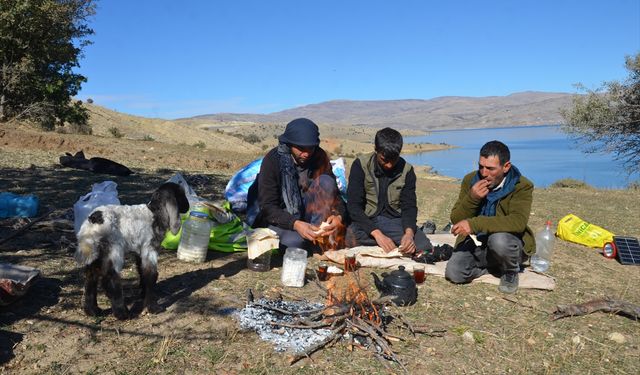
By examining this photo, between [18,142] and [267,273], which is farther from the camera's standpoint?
[18,142]

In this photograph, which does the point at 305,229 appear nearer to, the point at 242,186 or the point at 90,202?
the point at 242,186

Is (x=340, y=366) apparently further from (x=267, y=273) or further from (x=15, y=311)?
(x=15, y=311)

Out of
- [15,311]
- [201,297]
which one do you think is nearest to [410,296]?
[201,297]

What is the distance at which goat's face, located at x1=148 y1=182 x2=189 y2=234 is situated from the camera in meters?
3.68

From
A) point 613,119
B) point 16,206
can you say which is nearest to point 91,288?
point 16,206

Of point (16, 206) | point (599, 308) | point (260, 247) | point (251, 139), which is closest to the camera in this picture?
point (599, 308)

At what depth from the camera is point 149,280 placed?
356 cm

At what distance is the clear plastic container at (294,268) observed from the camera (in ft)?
14.3

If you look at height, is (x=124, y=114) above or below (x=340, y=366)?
above

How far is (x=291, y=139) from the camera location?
15.5ft

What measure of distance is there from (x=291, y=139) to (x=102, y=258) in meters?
2.16

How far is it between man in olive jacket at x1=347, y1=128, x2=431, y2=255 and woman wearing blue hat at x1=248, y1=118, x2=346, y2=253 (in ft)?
0.76

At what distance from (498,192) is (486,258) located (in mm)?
744

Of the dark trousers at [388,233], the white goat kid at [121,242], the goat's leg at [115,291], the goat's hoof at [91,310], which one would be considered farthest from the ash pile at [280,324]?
Answer: the dark trousers at [388,233]
